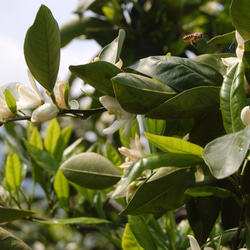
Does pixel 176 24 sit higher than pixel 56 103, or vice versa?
pixel 56 103

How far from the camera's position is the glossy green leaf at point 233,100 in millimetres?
640

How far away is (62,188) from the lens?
4.38ft

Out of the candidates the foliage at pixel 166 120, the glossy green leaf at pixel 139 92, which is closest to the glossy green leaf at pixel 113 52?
the foliage at pixel 166 120

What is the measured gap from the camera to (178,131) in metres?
0.80

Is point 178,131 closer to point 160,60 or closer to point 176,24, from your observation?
point 160,60

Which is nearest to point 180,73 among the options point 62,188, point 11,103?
point 11,103

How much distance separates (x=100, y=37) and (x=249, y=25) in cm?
114

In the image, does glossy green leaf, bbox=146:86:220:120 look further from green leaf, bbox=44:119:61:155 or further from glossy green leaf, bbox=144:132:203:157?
green leaf, bbox=44:119:61:155

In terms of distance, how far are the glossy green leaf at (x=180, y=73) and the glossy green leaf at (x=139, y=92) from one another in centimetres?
1

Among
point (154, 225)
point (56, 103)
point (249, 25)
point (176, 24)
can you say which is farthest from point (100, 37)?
point (249, 25)

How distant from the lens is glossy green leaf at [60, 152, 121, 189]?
33.3 inches

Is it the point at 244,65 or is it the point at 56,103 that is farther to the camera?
the point at 56,103

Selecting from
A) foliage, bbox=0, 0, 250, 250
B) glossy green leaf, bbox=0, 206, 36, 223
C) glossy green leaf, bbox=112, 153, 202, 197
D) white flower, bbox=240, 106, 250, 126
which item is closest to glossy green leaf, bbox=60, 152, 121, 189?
foliage, bbox=0, 0, 250, 250

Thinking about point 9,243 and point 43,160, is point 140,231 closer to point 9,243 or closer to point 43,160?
point 9,243
